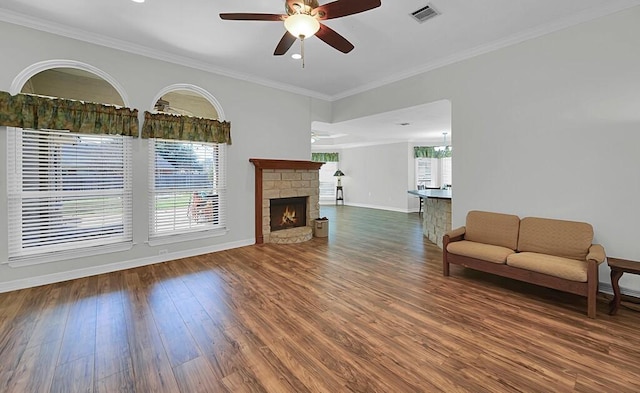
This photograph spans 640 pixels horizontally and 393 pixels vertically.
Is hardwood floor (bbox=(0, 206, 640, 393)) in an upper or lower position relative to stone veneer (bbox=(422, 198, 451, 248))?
lower

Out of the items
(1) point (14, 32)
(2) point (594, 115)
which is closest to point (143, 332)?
(1) point (14, 32)

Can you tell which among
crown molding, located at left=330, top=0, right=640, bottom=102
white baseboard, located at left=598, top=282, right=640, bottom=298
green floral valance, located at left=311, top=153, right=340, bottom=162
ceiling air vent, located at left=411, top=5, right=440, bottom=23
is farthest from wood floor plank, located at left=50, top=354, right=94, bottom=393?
green floral valance, located at left=311, top=153, right=340, bottom=162

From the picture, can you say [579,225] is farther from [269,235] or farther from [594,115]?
[269,235]

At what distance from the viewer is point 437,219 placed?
549 centimetres

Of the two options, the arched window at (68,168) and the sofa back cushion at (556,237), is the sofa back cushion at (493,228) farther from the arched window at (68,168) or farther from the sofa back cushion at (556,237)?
the arched window at (68,168)

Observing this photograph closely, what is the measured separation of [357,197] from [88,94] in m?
9.66

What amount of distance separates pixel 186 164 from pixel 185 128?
576mm

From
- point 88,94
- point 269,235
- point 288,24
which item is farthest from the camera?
point 269,235

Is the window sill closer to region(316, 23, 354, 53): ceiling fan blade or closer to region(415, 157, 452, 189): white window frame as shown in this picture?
region(316, 23, 354, 53): ceiling fan blade

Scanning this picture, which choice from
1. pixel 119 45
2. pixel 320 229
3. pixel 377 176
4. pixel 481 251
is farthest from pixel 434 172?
pixel 119 45

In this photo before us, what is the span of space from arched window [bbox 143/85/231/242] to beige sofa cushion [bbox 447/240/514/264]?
12.3ft

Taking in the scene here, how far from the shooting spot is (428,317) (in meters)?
2.65

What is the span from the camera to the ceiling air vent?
10.0 ft

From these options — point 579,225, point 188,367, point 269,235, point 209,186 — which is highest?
point 209,186
